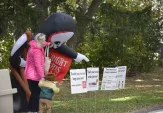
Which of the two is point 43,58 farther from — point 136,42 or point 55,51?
point 136,42

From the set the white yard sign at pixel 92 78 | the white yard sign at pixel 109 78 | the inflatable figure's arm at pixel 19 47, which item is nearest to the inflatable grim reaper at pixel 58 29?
the inflatable figure's arm at pixel 19 47

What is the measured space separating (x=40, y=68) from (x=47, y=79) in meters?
0.30

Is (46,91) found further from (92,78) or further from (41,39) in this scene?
(92,78)

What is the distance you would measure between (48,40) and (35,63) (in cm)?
87

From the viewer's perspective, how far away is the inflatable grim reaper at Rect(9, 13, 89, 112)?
25.5 ft

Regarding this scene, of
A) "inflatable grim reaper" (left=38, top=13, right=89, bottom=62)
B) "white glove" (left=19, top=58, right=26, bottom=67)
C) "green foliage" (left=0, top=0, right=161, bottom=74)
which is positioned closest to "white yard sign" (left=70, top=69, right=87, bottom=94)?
"inflatable grim reaper" (left=38, top=13, right=89, bottom=62)

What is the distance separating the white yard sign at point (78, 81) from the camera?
27.2 feet

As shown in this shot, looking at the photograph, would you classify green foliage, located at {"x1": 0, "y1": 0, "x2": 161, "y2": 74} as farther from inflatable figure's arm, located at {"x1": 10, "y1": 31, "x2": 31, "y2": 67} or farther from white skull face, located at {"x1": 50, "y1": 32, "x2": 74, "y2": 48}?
white skull face, located at {"x1": 50, "y1": 32, "x2": 74, "y2": 48}

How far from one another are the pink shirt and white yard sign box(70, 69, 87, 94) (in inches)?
50.9

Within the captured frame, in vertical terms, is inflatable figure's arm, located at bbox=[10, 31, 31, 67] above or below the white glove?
above

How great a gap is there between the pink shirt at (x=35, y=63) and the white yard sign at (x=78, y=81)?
1292 mm

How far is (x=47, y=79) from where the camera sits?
718 centimetres

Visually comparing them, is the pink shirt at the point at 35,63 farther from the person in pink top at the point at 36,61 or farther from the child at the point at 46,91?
the child at the point at 46,91

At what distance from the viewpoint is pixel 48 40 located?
7.76 metres
